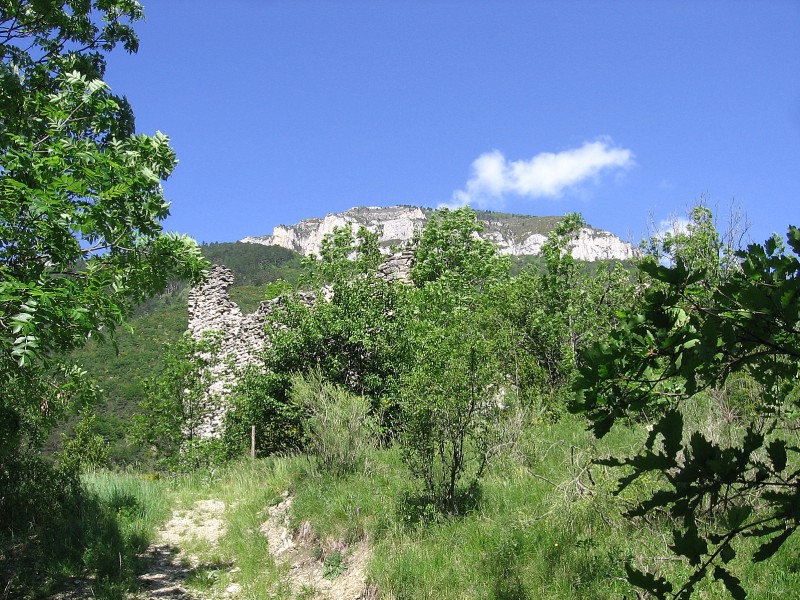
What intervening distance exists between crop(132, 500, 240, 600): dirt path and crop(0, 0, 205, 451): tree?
7.35ft

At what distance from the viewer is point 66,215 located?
14.1 ft

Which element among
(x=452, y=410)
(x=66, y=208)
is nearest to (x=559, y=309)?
(x=452, y=410)

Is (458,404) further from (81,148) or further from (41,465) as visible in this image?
(41,465)

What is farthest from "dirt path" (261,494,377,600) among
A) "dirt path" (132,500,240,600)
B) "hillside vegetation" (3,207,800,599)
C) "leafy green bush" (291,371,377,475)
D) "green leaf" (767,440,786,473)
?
A: "green leaf" (767,440,786,473)

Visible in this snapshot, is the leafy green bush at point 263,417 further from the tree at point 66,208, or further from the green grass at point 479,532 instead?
the tree at point 66,208

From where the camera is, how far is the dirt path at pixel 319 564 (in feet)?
20.4

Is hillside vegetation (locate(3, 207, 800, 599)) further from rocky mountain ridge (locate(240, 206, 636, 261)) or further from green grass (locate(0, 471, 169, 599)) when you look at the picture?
rocky mountain ridge (locate(240, 206, 636, 261))

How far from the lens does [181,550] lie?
801 centimetres

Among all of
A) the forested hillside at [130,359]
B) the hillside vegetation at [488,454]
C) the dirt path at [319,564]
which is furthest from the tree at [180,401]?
the forested hillside at [130,359]

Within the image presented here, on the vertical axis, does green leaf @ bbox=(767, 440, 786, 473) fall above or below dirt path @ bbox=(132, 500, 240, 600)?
above

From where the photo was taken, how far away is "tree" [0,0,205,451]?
4285 mm

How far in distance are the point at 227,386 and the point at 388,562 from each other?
922 cm

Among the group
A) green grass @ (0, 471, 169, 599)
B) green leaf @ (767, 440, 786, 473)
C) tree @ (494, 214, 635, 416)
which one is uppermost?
tree @ (494, 214, 635, 416)

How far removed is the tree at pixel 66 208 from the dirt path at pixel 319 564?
3.18m
